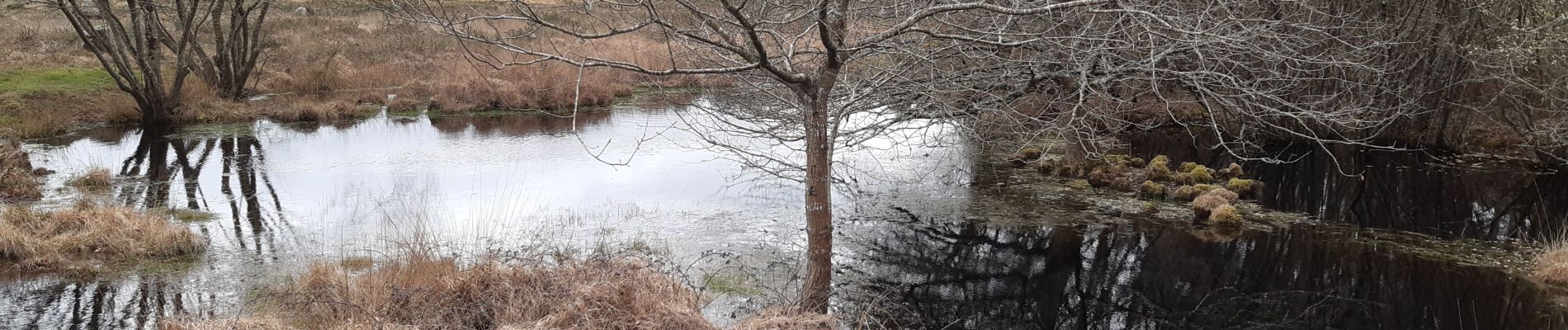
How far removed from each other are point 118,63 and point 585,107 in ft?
22.5

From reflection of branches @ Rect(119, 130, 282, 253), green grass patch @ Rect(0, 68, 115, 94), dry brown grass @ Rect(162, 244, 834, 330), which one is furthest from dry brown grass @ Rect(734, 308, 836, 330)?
green grass patch @ Rect(0, 68, 115, 94)

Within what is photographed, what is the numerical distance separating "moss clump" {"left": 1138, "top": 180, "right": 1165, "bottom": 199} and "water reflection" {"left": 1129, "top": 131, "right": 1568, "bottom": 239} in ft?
3.34

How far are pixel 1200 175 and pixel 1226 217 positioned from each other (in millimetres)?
2013

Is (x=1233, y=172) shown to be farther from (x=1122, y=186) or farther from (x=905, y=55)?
(x=905, y=55)

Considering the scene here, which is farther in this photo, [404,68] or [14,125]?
[404,68]

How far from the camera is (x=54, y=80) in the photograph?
17391 mm

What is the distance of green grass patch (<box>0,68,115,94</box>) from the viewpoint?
54.2 feet

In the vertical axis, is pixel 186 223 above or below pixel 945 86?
below

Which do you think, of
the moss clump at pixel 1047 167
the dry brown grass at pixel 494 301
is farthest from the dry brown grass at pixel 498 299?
the moss clump at pixel 1047 167

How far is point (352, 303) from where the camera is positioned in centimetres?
603

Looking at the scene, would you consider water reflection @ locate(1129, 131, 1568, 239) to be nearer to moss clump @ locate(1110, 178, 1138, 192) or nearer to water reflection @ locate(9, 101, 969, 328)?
moss clump @ locate(1110, 178, 1138, 192)

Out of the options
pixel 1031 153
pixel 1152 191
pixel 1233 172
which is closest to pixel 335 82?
pixel 1031 153

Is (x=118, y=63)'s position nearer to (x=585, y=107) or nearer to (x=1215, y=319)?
(x=585, y=107)

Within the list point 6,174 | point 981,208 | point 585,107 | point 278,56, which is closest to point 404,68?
point 278,56
